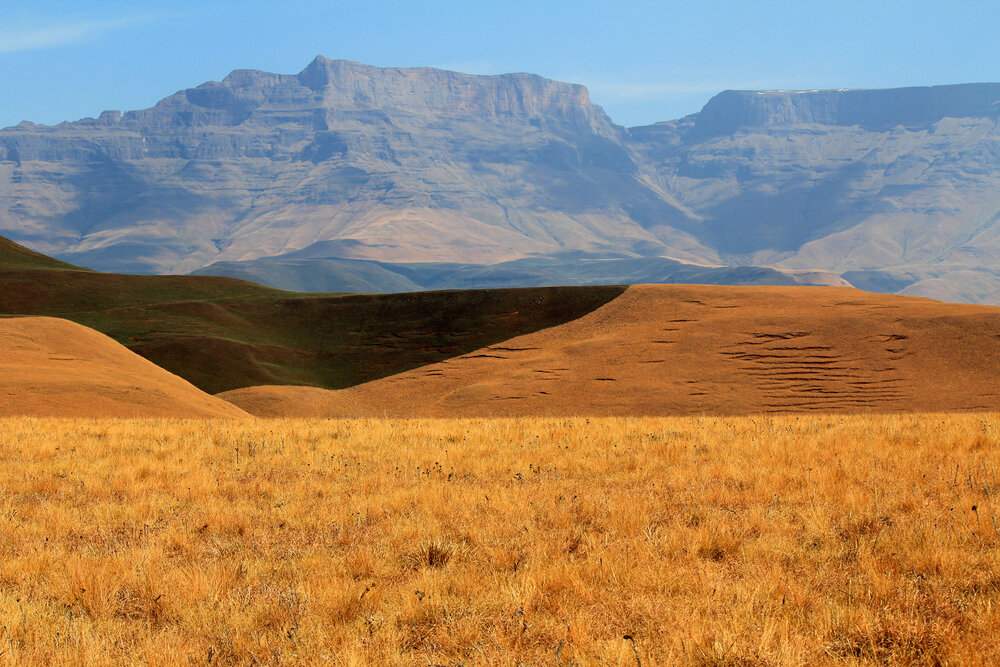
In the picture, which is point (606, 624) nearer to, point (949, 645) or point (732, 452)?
point (949, 645)

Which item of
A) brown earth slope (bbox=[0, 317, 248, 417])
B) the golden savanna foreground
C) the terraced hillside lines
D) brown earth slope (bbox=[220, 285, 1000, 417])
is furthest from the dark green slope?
the golden savanna foreground

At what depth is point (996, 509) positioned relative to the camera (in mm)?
8648

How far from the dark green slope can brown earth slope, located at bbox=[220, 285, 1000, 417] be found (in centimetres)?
395

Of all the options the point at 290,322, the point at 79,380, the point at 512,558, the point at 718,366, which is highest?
the point at 512,558

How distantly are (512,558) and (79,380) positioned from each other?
2971 centimetres

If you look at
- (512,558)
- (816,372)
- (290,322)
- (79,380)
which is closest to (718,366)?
(816,372)

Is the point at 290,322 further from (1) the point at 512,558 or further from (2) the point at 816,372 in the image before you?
(1) the point at 512,558

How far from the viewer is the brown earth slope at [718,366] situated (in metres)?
38.9

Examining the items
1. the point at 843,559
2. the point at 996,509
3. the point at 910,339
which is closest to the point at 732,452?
the point at 996,509

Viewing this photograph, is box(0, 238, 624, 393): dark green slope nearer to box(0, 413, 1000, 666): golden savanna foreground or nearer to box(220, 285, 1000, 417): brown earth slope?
box(220, 285, 1000, 417): brown earth slope

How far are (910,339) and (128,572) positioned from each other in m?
45.4

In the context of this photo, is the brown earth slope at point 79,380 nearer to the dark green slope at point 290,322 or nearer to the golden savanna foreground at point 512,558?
the dark green slope at point 290,322

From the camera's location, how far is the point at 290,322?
66625 millimetres

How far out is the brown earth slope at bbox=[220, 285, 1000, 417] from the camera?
38.9m
